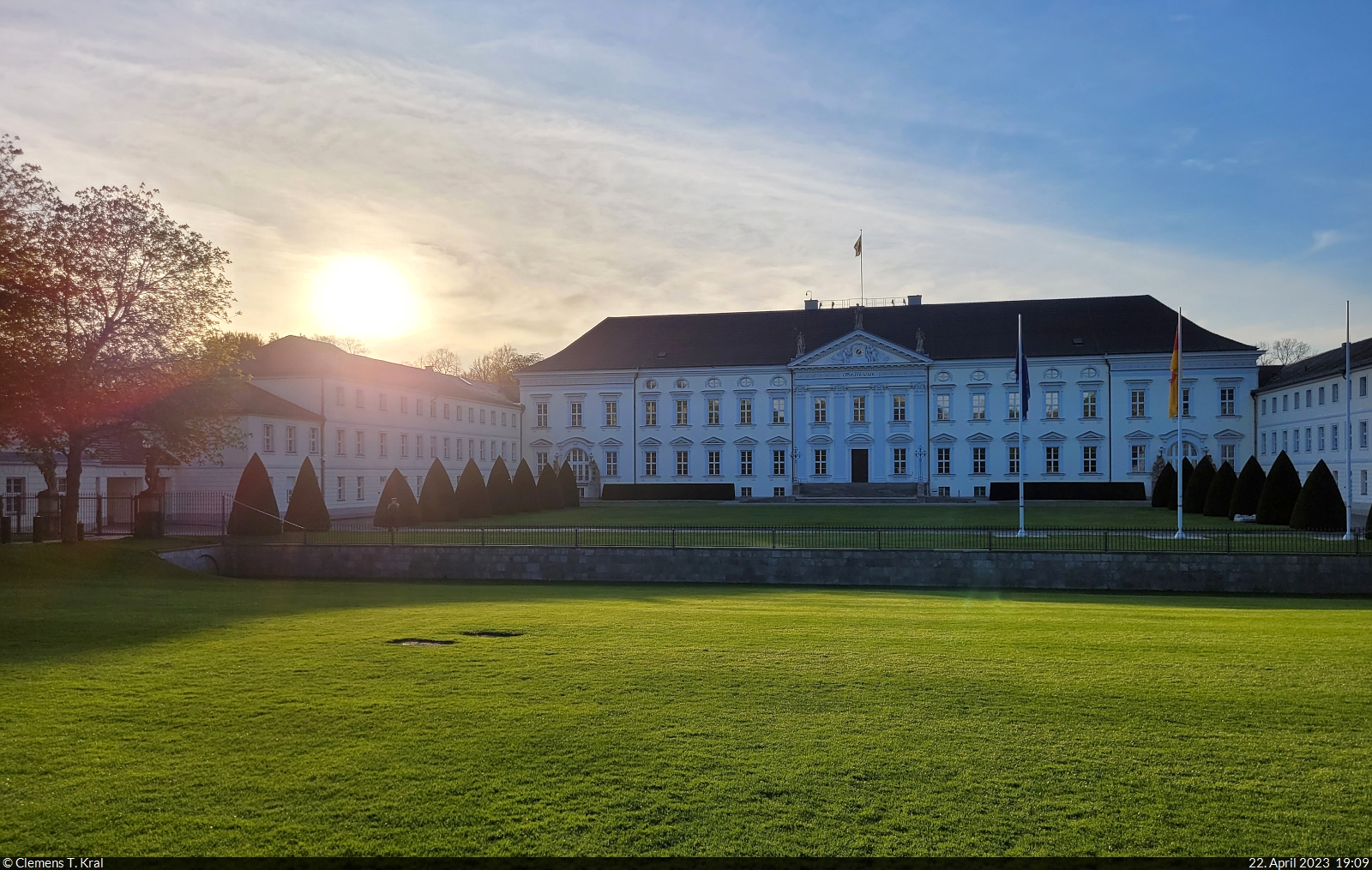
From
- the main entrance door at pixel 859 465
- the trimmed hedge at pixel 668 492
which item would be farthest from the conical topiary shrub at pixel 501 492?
the main entrance door at pixel 859 465

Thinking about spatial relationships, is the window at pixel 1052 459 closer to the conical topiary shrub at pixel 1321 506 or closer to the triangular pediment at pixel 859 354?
the triangular pediment at pixel 859 354

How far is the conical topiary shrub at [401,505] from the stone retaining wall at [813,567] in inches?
421

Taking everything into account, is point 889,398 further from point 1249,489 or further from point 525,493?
point 1249,489

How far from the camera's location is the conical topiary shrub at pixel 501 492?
50000 mm

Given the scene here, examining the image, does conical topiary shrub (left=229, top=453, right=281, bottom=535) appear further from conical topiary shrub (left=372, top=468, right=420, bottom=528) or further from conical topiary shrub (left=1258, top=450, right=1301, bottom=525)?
conical topiary shrub (left=1258, top=450, right=1301, bottom=525)

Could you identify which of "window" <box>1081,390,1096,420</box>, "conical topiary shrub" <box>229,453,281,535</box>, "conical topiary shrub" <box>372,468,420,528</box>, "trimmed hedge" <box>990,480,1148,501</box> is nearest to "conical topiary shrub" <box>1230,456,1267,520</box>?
"trimmed hedge" <box>990,480,1148,501</box>

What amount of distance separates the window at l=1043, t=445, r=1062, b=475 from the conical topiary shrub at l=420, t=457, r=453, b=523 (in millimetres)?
40665

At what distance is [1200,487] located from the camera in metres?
46.9

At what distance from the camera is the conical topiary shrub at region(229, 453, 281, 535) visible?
3462 cm

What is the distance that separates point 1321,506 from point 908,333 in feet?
125

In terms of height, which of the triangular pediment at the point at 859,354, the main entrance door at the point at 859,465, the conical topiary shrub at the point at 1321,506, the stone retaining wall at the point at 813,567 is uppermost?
the triangular pediment at the point at 859,354

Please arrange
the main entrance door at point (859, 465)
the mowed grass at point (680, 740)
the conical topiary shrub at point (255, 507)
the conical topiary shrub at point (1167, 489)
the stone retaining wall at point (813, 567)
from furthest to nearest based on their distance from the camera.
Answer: the main entrance door at point (859, 465) < the conical topiary shrub at point (1167, 489) < the conical topiary shrub at point (255, 507) < the stone retaining wall at point (813, 567) < the mowed grass at point (680, 740)

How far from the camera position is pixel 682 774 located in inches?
277
